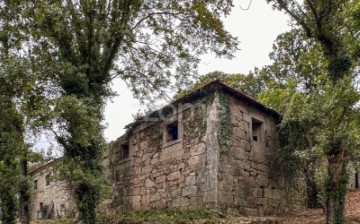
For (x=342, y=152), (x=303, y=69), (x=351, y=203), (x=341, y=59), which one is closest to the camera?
(x=342, y=152)

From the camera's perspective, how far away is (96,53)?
35.9 ft

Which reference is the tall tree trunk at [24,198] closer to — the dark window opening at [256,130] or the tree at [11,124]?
the tree at [11,124]

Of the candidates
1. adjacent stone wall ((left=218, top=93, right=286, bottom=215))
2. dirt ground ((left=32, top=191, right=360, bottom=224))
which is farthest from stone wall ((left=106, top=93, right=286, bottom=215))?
dirt ground ((left=32, top=191, right=360, bottom=224))

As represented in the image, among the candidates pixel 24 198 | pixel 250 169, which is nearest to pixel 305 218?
pixel 250 169

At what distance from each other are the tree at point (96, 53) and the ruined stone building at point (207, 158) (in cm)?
106

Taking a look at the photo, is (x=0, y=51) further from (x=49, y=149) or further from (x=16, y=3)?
(x=49, y=149)

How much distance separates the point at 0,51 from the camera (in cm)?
1073

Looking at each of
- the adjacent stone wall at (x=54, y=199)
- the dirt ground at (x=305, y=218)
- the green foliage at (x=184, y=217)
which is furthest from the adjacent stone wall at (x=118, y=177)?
the dirt ground at (x=305, y=218)

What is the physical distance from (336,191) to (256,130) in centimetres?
443

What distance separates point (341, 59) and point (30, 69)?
284 inches

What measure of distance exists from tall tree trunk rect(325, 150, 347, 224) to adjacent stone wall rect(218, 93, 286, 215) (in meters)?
2.84

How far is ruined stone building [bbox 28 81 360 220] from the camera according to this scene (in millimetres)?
11250

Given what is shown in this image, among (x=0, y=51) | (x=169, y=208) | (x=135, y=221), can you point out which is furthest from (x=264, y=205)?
(x=0, y=51)

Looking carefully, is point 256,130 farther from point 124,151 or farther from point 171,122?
point 124,151
